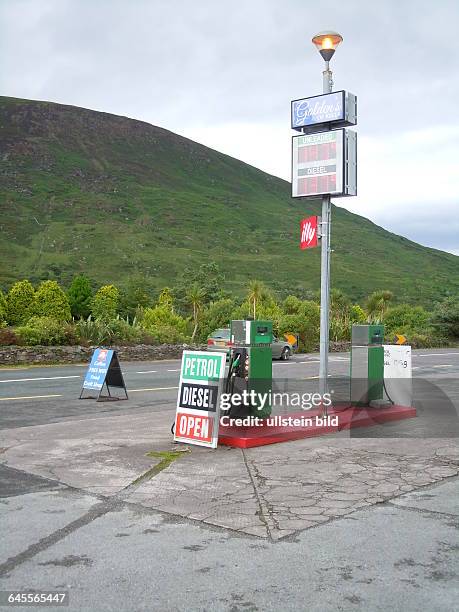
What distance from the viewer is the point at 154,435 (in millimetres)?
10562

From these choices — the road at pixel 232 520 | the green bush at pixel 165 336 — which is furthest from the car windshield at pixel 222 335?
the road at pixel 232 520

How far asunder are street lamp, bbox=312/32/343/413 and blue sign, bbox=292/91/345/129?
0.26 m

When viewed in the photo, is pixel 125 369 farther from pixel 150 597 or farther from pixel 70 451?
pixel 150 597

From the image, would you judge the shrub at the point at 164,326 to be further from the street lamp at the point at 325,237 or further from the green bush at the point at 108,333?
the street lamp at the point at 325,237

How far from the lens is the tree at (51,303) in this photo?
62.0 meters

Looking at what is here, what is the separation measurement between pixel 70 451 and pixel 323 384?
4214mm

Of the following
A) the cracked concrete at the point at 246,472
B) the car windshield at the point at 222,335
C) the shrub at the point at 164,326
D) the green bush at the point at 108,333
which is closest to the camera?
the cracked concrete at the point at 246,472

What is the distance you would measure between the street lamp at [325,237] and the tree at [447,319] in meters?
39.0

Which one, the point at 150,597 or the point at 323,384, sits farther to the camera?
the point at 323,384

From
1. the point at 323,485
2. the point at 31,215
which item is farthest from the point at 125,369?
the point at 31,215

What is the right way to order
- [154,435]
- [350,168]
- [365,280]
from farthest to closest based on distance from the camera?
[365,280], [350,168], [154,435]

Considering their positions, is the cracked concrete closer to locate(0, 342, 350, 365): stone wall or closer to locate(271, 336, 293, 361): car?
locate(0, 342, 350, 365): stone wall

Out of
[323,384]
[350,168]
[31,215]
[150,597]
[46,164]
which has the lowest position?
[150,597]

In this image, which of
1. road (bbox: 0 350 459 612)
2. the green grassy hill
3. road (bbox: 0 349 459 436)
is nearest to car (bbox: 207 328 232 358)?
road (bbox: 0 349 459 436)
